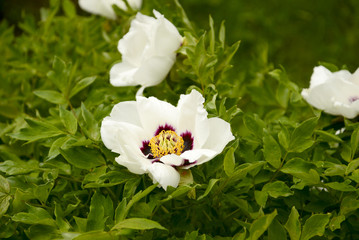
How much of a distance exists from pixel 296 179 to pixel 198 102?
18 cm

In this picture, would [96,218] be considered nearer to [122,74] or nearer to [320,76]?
[122,74]

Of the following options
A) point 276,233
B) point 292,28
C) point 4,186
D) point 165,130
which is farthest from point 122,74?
point 292,28

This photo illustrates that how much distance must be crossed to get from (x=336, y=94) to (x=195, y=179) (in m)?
0.31

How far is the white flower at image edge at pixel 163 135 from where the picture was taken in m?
0.71

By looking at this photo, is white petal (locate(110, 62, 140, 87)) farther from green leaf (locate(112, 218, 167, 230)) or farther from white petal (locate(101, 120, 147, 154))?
green leaf (locate(112, 218, 167, 230))

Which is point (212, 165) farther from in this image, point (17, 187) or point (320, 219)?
point (17, 187)

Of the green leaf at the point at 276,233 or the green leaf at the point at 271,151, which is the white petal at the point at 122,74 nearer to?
the green leaf at the point at 271,151

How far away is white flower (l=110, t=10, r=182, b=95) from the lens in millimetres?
892

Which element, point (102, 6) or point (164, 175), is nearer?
point (164, 175)

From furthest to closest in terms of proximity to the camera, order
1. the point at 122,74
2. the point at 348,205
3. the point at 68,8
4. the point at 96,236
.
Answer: the point at 68,8 < the point at 122,74 < the point at 348,205 < the point at 96,236

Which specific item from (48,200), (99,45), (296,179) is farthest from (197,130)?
(99,45)

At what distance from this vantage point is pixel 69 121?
84 centimetres

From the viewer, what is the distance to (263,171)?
0.79 m

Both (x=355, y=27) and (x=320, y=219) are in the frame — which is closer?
(x=320, y=219)
